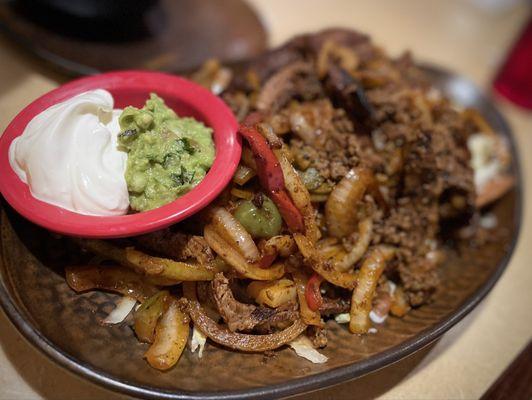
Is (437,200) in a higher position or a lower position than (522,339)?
higher

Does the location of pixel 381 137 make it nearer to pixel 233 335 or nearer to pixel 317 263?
pixel 317 263

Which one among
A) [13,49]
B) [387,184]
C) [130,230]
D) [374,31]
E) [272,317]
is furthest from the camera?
[374,31]

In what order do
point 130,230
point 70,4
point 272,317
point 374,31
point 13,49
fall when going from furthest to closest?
point 374,31 → point 70,4 → point 13,49 → point 272,317 → point 130,230

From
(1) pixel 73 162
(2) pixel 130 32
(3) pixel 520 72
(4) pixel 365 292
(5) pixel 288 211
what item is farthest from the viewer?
(3) pixel 520 72

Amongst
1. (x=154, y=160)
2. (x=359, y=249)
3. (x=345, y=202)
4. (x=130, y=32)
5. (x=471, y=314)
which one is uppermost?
(x=154, y=160)

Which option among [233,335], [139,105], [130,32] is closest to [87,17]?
[130,32]

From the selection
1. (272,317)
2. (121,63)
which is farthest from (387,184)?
(121,63)

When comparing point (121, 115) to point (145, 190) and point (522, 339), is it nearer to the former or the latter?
point (145, 190)
